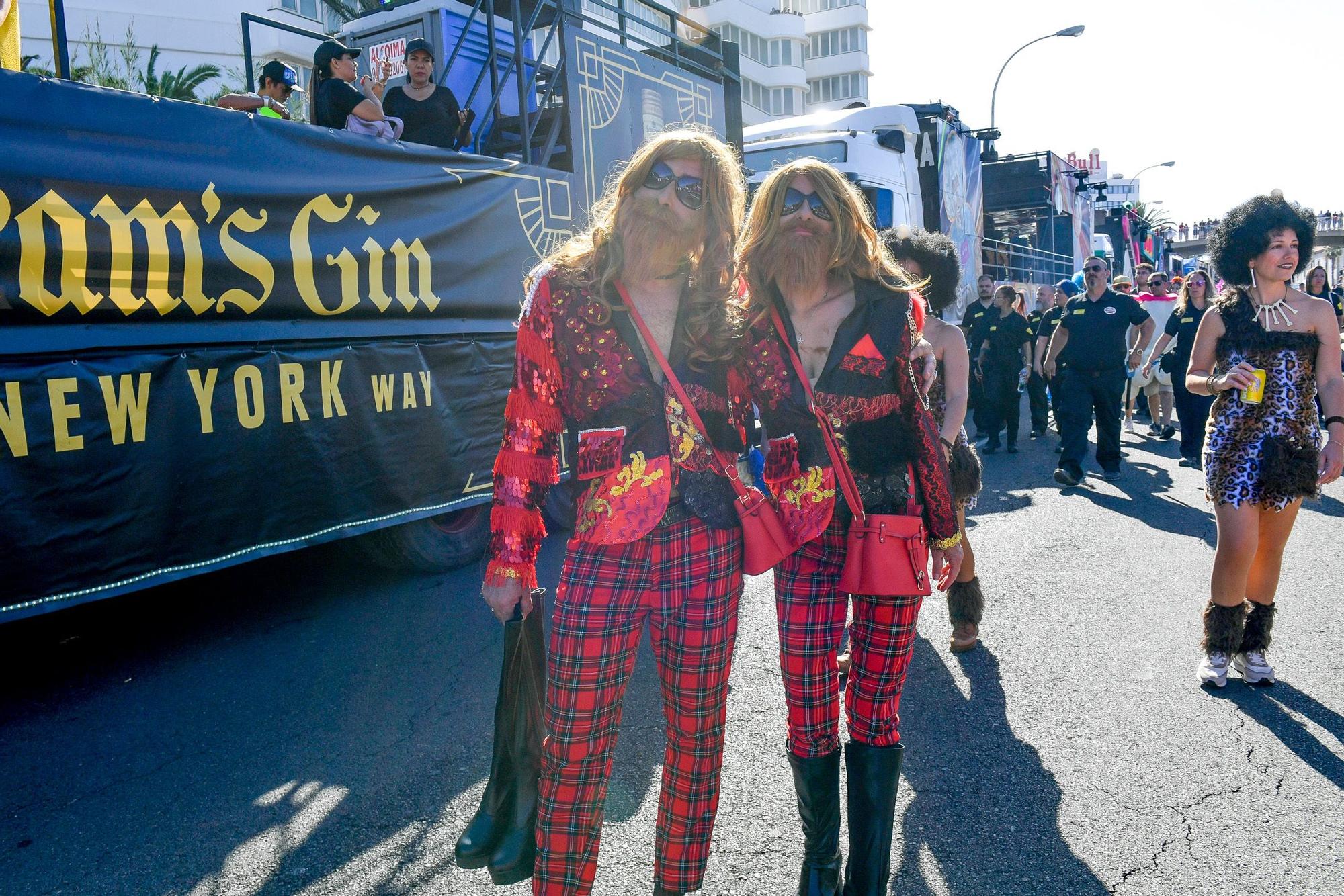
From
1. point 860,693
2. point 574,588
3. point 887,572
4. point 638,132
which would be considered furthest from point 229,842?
point 638,132

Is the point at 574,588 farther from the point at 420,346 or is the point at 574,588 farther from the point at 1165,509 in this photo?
the point at 1165,509

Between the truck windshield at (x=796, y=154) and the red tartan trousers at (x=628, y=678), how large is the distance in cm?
873

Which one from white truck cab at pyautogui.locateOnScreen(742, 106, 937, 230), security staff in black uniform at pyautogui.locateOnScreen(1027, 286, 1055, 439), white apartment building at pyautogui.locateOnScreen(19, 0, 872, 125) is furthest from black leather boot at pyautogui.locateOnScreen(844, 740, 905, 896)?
white apartment building at pyautogui.locateOnScreen(19, 0, 872, 125)

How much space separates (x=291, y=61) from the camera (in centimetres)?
3097

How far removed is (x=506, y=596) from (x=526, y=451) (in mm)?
321

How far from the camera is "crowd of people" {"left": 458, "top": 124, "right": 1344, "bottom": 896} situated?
2.09 metres

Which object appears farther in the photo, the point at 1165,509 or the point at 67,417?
the point at 1165,509

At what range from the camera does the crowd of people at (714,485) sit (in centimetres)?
209

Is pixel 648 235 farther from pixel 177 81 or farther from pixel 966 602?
pixel 177 81

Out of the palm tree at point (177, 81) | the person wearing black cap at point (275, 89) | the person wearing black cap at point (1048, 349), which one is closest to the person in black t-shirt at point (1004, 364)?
the person wearing black cap at point (1048, 349)

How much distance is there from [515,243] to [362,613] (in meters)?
2.46

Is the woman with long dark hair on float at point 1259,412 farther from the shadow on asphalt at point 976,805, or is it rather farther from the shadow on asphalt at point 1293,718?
the shadow on asphalt at point 976,805

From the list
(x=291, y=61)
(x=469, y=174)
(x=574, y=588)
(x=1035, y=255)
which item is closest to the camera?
(x=574, y=588)

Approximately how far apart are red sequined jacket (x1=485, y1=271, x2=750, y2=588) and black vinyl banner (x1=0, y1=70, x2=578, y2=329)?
274 cm
